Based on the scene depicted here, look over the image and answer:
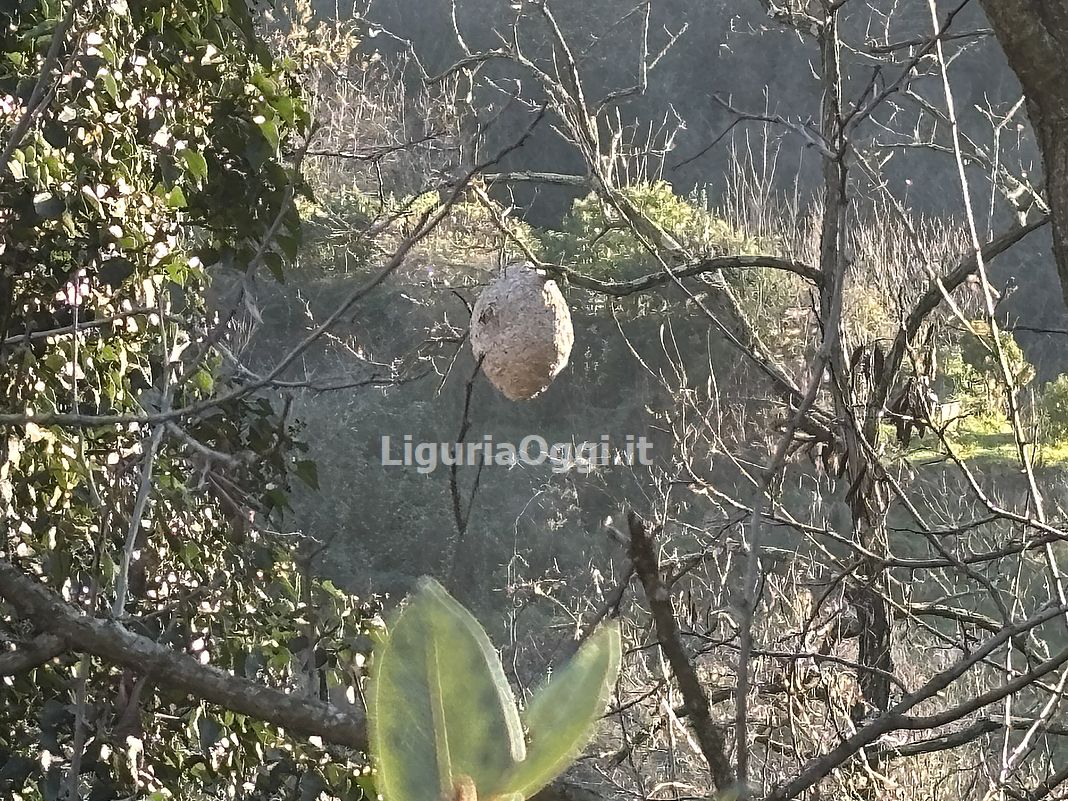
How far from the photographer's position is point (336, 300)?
4945mm

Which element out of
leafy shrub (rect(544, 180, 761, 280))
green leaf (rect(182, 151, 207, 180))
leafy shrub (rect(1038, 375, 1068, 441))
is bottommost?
green leaf (rect(182, 151, 207, 180))

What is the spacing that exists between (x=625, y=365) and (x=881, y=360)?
3435 mm

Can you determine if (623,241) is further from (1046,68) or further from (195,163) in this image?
(1046,68)

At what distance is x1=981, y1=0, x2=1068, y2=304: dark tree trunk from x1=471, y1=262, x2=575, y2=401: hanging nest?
25.4 inches

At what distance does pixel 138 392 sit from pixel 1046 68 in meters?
0.87

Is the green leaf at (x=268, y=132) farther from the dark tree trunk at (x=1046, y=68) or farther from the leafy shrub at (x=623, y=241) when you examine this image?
the leafy shrub at (x=623, y=241)

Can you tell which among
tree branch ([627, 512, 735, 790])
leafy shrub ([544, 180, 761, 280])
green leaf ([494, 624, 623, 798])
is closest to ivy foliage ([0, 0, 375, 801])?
tree branch ([627, 512, 735, 790])

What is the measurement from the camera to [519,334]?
1167mm

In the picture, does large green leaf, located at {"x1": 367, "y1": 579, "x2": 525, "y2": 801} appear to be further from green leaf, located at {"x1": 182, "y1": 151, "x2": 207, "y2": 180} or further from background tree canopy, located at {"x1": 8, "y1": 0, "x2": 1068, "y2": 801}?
green leaf, located at {"x1": 182, "y1": 151, "x2": 207, "y2": 180}

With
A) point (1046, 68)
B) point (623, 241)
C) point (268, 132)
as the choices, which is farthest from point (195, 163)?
point (623, 241)

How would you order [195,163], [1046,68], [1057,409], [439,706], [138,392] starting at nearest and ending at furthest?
1. [439,706]
2. [1046,68]
3. [195,163]
4. [138,392]
5. [1057,409]

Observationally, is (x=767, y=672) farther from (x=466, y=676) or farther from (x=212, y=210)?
(x=466, y=676)

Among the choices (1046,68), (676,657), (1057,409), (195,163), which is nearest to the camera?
(676,657)

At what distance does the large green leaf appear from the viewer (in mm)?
112
